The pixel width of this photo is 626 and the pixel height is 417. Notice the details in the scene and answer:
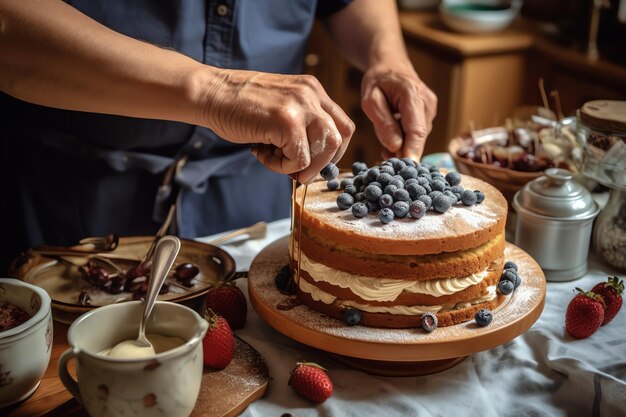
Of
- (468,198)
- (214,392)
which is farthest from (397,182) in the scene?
(214,392)

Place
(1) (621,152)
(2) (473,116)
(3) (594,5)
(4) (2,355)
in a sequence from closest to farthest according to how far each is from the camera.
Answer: (4) (2,355)
(1) (621,152)
(3) (594,5)
(2) (473,116)

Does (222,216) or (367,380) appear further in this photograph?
(222,216)

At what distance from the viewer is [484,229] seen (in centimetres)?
114

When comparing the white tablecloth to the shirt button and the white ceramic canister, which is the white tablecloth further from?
the shirt button

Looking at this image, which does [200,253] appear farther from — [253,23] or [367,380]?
[253,23]

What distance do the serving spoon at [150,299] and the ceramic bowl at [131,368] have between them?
0.6 inches

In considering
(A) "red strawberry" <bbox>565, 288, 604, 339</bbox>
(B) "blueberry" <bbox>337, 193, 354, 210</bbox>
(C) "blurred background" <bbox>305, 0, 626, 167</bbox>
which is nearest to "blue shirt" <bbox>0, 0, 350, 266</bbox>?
(B) "blueberry" <bbox>337, 193, 354, 210</bbox>

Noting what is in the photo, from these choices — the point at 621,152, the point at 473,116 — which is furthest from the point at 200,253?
the point at 473,116

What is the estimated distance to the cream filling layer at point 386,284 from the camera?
113cm

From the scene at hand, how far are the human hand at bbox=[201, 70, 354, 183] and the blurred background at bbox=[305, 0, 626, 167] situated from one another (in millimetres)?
1815

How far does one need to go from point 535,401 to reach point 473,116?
2.18 metres

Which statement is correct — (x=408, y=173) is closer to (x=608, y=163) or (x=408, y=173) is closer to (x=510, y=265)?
(x=510, y=265)

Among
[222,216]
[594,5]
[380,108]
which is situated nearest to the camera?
[380,108]

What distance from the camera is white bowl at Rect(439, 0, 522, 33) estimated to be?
3033mm
